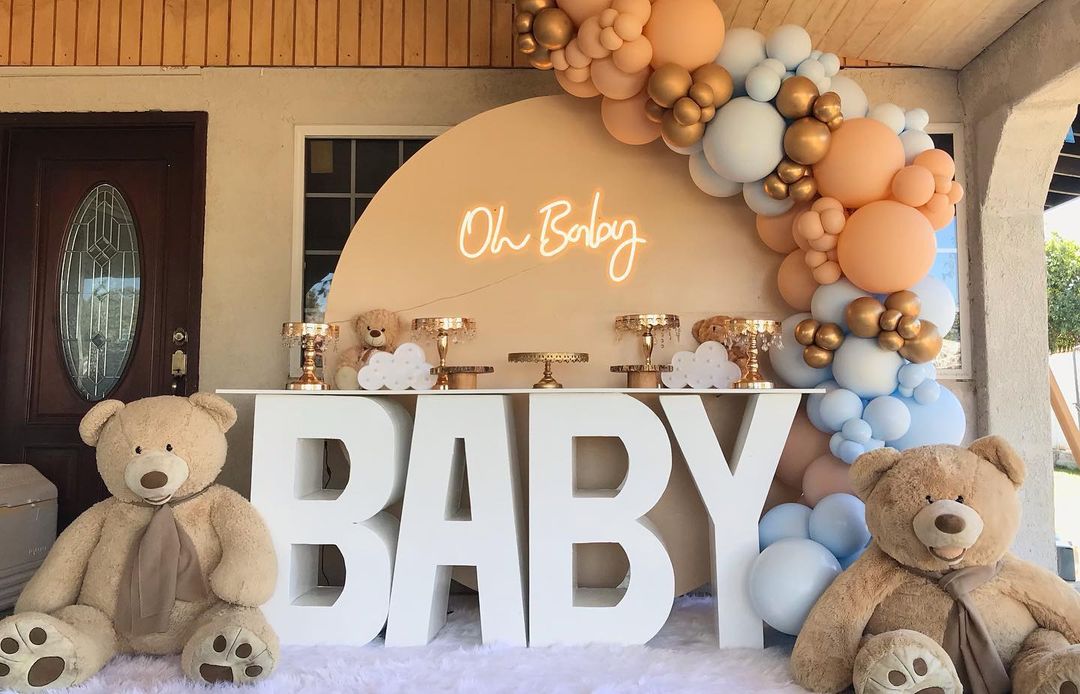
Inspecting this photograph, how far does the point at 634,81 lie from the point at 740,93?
351 mm

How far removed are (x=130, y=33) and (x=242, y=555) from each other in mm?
2453

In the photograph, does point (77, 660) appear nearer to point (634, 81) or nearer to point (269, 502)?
point (269, 502)

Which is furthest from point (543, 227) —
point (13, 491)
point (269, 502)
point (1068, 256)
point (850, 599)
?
point (1068, 256)

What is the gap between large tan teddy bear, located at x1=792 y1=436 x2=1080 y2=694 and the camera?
1689mm

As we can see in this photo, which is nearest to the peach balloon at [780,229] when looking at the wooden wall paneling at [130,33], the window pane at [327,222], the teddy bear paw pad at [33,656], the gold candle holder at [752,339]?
the gold candle holder at [752,339]

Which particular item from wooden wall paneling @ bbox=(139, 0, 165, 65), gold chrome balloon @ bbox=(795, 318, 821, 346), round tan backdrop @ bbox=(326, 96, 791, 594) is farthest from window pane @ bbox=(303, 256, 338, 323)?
gold chrome balloon @ bbox=(795, 318, 821, 346)


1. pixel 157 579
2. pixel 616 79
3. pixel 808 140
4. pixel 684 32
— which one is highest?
pixel 684 32

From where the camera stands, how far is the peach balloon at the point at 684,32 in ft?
7.50

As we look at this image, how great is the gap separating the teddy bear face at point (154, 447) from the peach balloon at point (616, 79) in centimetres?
166

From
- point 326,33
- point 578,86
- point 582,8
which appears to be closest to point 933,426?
point 578,86

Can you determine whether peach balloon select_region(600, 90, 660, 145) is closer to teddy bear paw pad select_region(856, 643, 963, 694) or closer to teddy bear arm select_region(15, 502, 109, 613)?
teddy bear paw pad select_region(856, 643, 963, 694)

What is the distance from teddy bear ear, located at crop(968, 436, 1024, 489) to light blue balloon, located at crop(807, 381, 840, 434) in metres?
0.53

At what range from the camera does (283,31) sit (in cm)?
317

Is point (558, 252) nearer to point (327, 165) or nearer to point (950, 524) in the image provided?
point (327, 165)
